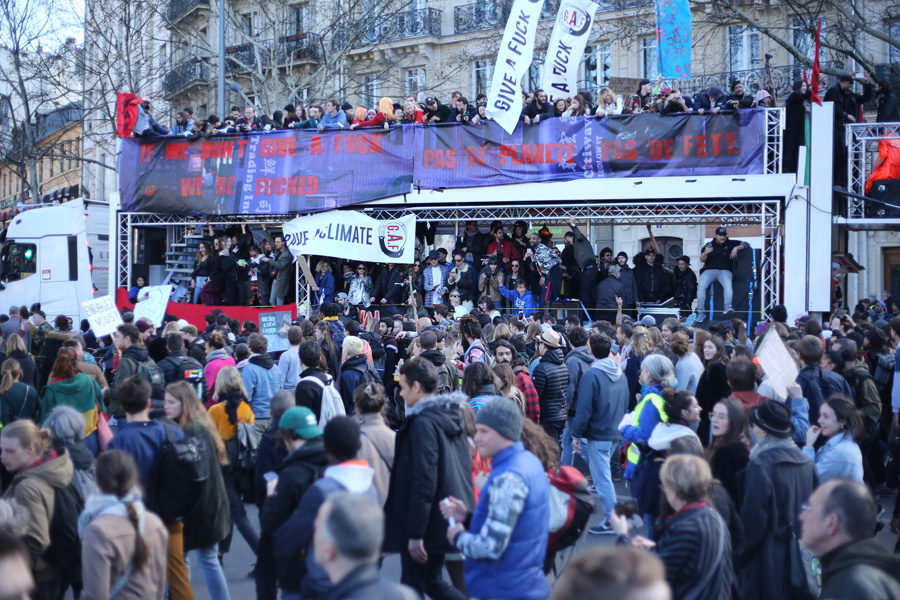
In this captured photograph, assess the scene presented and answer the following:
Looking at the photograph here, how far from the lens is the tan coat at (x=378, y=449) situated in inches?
205

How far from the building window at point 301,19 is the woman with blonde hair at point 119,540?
1155 inches

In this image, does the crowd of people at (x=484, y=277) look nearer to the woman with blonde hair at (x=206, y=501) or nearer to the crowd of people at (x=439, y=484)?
the crowd of people at (x=439, y=484)

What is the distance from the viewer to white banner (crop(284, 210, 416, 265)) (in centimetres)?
1600

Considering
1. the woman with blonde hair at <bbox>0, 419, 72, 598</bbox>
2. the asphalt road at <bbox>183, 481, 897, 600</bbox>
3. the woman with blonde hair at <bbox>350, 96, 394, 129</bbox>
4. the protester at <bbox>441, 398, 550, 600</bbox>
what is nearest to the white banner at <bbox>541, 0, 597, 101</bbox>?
the woman with blonde hair at <bbox>350, 96, 394, 129</bbox>

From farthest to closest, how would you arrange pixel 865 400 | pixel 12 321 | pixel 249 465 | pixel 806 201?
pixel 806 201 < pixel 12 321 < pixel 865 400 < pixel 249 465

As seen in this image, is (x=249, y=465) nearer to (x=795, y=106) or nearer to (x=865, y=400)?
(x=865, y=400)

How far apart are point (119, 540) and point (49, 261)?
14485 millimetres

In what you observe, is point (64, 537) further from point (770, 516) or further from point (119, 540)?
point (770, 516)

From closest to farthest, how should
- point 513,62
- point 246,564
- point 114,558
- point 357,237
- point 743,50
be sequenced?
point 114,558
point 246,564
point 513,62
point 357,237
point 743,50

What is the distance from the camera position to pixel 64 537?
15.2 ft

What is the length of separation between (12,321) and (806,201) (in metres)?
11.5

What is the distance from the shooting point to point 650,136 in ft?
46.9

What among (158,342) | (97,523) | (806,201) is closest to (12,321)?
(158,342)

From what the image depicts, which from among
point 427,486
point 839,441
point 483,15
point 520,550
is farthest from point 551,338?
point 483,15
